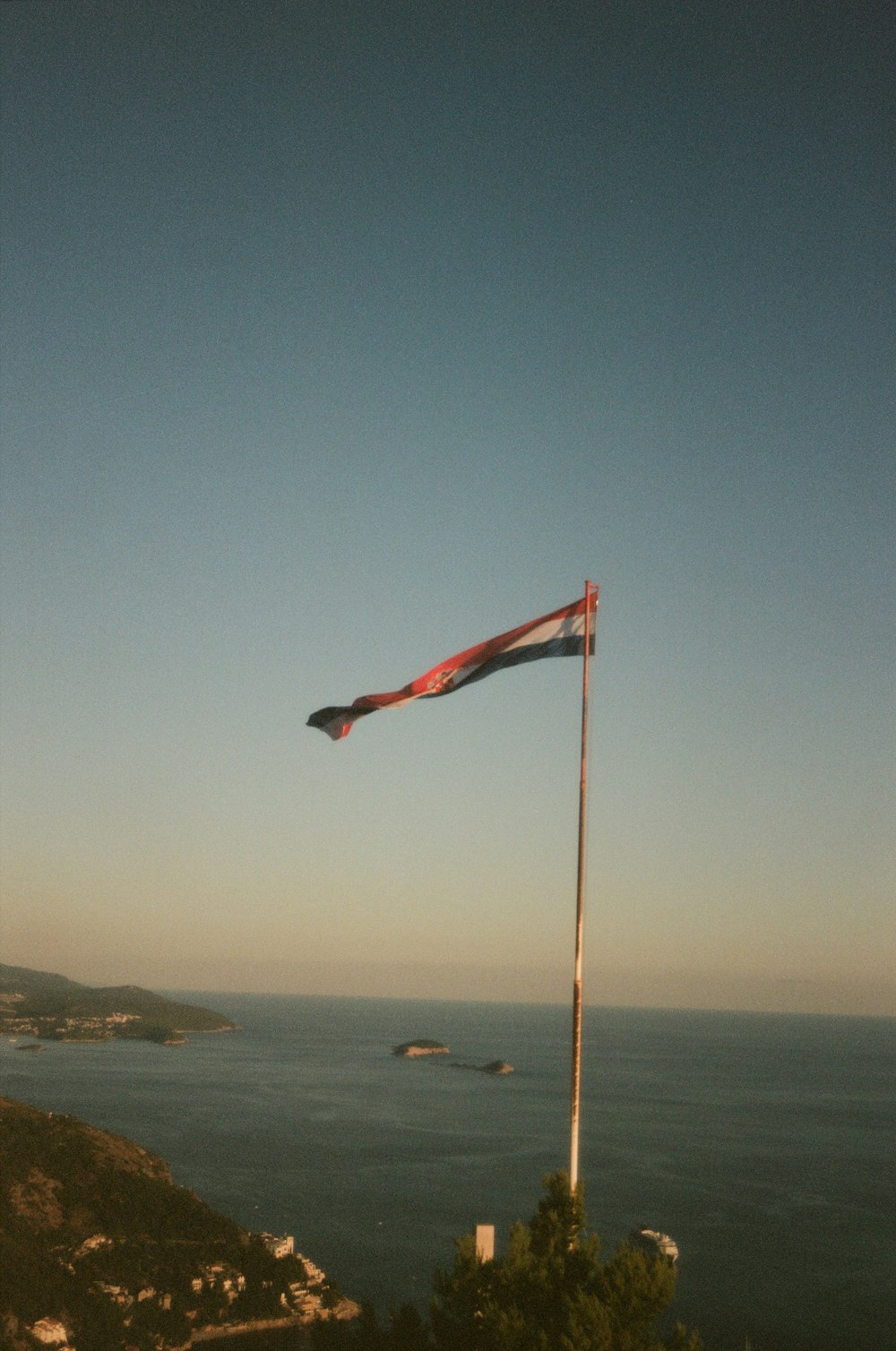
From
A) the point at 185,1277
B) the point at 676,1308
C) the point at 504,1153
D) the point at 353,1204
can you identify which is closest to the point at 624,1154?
the point at 504,1153

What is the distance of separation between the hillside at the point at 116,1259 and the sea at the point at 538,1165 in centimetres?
589

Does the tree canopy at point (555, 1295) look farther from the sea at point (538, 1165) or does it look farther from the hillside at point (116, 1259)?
the sea at point (538, 1165)

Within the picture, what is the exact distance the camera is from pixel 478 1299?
49.1 ft

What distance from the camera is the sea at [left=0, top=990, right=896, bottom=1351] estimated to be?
57.8m

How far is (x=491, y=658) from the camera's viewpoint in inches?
A: 669

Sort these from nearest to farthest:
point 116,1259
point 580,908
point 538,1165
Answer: point 580,908 → point 116,1259 → point 538,1165

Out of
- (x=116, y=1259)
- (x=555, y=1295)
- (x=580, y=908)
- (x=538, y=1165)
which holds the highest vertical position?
(x=580, y=908)

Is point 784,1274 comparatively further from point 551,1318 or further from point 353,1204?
point 551,1318

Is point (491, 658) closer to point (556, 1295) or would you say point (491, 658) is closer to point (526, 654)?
point (526, 654)

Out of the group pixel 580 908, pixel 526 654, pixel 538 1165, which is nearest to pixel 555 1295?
Result: pixel 580 908

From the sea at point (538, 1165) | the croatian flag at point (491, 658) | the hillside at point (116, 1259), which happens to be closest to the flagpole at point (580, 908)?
the croatian flag at point (491, 658)

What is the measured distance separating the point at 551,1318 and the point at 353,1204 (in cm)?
6713

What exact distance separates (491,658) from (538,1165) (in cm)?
8663

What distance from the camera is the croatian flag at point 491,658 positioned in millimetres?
Result: 16562
